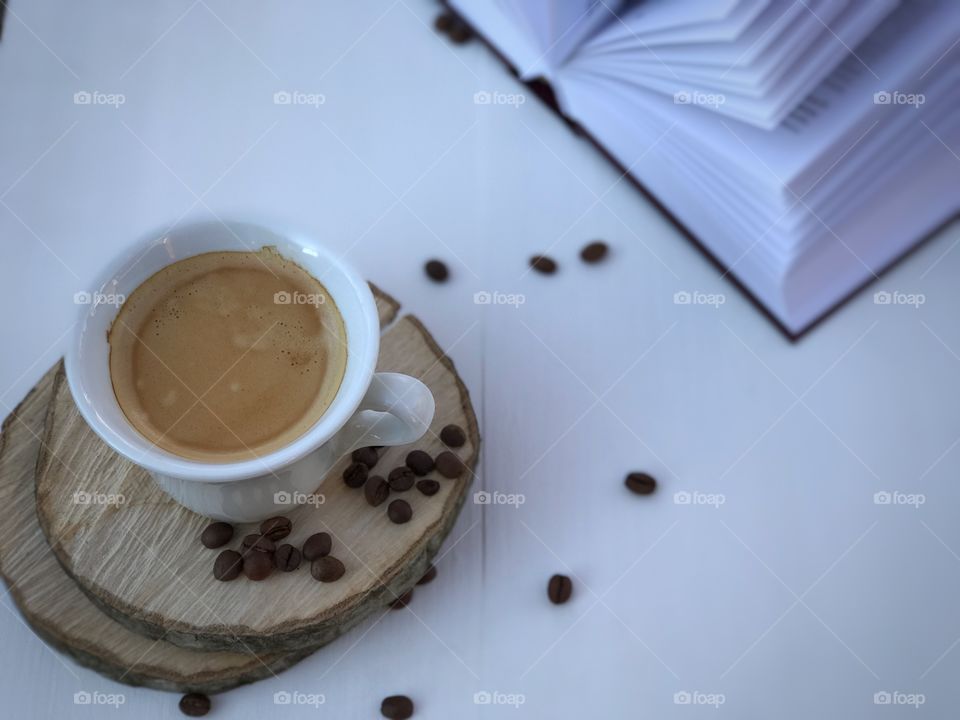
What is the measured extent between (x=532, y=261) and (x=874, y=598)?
2.19 ft

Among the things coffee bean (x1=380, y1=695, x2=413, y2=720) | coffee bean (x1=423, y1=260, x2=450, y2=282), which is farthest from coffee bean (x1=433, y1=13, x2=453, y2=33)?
coffee bean (x1=380, y1=695, x2=413, y2=720)

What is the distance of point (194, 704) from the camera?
112 centimetres

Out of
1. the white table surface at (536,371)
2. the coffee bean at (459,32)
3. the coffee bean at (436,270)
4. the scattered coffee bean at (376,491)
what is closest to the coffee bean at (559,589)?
the white table surface at (536,371)

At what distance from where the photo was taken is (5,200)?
1.43 m

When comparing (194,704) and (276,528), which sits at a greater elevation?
(276,528)

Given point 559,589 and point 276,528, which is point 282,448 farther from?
point 559,589

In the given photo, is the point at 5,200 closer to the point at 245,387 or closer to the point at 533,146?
the point at 245,387

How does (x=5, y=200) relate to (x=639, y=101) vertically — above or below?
below

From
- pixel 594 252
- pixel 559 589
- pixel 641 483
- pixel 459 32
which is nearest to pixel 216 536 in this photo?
pixel 559 589

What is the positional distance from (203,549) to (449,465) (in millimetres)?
299

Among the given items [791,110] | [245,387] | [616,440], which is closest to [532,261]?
[616,440]

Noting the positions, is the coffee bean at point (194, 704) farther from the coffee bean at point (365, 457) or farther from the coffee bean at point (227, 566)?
the coffee bean at point (365, 457)

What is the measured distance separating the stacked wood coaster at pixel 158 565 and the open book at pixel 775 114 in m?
0.53

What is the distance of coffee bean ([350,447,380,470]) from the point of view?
1154 millimetres
